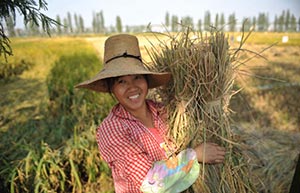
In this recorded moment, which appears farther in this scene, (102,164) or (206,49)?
(102,164)

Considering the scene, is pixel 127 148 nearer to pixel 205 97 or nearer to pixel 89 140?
pixel 205 97

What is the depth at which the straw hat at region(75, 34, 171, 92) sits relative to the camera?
3.95 feet

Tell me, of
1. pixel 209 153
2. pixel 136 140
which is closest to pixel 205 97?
pixel 209 153

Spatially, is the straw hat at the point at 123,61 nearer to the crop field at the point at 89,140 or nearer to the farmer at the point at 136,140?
the farmer at the point at 136,140

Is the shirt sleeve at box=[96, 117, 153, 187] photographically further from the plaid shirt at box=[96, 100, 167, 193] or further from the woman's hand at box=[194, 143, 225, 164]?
the woman's hand at box=[194, 143, 225, 164]

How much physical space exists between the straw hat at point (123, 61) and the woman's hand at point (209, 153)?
0.34 metres

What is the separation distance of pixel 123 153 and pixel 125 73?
0.31 metres

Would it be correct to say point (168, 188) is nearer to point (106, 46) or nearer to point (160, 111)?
point (160, 111)

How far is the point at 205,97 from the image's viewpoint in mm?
1268

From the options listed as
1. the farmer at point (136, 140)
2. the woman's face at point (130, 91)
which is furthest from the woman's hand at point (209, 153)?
the woman's face at point (130, 91)

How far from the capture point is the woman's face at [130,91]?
48.8 inches

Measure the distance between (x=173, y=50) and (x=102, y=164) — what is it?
155cm

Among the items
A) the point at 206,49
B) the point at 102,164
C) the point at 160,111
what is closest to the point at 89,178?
the point at 102,164

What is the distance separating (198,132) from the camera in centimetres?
127
